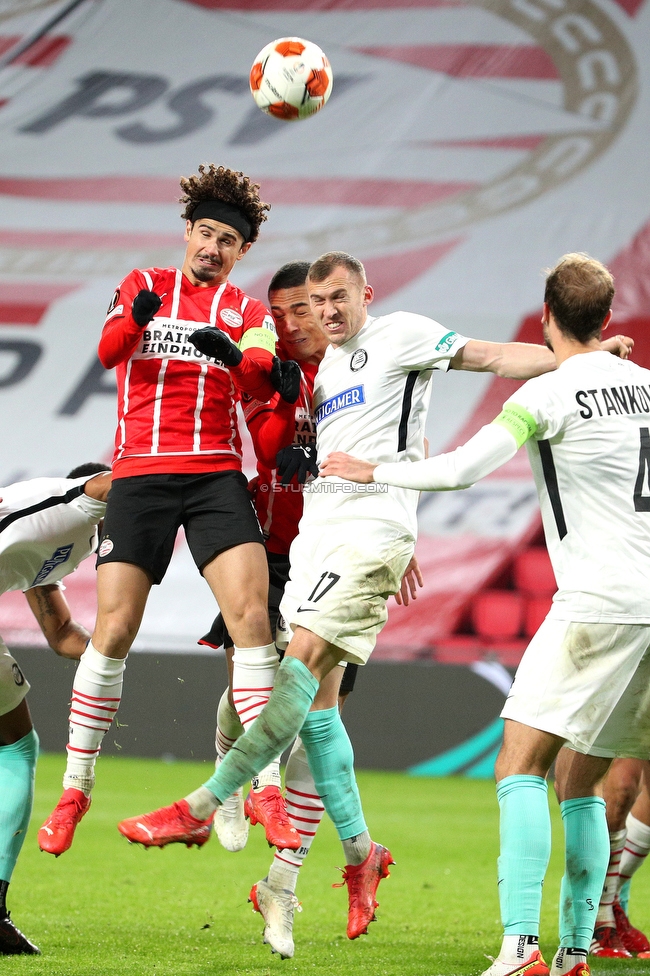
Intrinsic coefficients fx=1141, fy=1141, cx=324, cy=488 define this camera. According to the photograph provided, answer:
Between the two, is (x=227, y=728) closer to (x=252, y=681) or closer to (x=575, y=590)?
(x=252, y=681)

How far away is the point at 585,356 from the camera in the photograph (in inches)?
150

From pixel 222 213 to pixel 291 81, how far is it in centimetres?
85

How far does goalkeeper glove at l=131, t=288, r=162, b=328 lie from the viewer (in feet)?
14.7

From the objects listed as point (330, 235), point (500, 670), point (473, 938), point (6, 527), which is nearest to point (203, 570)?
point (6, 527)

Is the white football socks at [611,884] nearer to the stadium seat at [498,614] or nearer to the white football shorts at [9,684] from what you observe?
the white football shorts at [9,684]

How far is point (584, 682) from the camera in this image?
3.59 meters

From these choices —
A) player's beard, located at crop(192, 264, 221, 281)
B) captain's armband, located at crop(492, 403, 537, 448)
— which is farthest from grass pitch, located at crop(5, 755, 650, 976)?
player's beard, located at crop(192, 264, 221, 281)

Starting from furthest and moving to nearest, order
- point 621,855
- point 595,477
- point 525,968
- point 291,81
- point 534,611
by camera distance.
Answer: point 534,611
point 291,81
point 621,855
point 595,477
point 525,968

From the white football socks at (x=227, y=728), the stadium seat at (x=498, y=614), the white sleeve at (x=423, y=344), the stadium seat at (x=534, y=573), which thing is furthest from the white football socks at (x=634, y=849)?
the stadium seat at (x=534, y=573)

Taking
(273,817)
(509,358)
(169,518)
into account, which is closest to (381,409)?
(509,358)

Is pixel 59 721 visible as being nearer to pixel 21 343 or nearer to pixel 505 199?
pixel 21 343

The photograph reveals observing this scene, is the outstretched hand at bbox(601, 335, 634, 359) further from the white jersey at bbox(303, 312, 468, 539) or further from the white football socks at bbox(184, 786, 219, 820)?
the white football socks at bbox(184, 786, 219, 820)

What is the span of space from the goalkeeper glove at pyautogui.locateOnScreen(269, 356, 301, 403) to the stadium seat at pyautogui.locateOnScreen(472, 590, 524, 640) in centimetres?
923

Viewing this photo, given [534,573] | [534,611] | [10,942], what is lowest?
[534,611]
